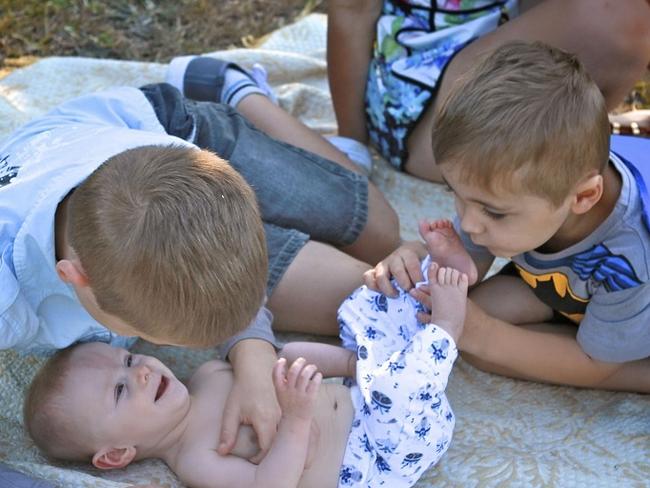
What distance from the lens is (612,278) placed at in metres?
1.58

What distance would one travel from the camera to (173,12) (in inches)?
134

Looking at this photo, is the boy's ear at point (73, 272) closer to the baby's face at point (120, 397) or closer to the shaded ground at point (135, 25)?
the baby's face at point (120, 397)

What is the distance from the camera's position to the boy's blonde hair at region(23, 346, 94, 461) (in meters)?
1.51

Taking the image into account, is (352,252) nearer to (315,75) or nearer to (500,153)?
(500,153)

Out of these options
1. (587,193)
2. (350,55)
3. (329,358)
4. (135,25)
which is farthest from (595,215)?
(135,25)

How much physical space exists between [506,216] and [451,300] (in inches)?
7.5

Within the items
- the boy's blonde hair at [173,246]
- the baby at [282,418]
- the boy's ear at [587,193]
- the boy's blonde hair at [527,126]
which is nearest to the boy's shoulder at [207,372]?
the baby at [282,418]

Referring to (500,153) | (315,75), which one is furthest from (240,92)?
(500,153)

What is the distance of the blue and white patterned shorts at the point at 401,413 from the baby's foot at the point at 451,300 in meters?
0.03

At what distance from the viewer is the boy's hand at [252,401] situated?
1.56 m

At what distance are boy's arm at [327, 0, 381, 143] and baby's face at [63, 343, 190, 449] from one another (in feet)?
3.62

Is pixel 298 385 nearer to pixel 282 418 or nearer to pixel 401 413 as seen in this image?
pixel 282 418

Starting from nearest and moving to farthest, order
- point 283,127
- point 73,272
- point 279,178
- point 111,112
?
point 73,272 → point 111,112 → point 279,178 → point 283,127

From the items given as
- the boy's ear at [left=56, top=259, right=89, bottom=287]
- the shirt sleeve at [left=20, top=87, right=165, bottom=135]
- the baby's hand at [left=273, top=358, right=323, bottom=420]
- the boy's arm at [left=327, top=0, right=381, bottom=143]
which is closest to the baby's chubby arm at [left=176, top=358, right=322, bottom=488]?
the baby's hand at [left=273, top=358, right=323, bottom=420]
